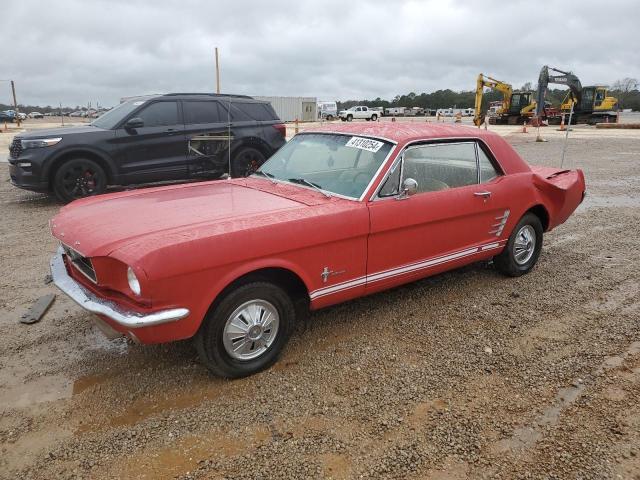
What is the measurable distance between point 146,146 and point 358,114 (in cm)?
4190

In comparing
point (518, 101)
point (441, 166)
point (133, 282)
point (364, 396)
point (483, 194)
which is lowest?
point (364, 396)

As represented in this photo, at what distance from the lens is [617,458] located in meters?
2.49

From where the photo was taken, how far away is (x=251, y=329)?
3062mm

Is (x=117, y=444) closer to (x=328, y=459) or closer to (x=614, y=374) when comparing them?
(x=328, y=459)

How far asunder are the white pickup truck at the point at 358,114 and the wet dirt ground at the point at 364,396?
1738 inches

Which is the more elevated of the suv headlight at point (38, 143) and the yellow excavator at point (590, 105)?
the yellow excavator at point (590, 105)

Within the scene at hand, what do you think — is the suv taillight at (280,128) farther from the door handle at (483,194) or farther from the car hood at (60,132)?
the door handle at (483,194)

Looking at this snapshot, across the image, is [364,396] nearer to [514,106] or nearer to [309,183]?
[309,183]

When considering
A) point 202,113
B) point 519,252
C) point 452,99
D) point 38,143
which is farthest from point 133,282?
point 452,99

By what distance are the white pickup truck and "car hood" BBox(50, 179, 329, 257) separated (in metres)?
44.1

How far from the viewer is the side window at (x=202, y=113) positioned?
854 cm

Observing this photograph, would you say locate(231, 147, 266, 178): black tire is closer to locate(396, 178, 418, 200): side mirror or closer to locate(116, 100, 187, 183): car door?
locate(116, 100, 187, 183): car door

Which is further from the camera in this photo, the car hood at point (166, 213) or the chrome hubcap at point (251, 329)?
the chrome hubcap at point (251, 329)

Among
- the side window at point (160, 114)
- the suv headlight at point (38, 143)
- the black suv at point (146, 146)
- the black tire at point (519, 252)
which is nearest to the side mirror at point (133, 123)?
the black suv at point (146, 146)
